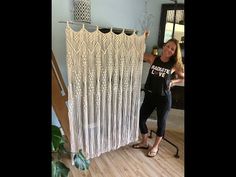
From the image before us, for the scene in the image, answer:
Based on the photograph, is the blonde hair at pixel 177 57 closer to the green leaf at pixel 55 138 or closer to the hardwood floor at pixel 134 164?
the hardwood floor at pixel 134 164

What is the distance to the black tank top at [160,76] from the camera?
2223mm

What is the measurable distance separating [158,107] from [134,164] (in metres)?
0.70

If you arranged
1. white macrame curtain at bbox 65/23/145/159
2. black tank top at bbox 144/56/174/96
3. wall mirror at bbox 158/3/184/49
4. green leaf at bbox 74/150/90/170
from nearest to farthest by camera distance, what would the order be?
green leaf at bbox 74/150/90/170 → white macrame curtain at bbox 65/23/145/159 → black tank top at bbox 144/56/174/96 → wall mirror at bbox 158/3/184/49

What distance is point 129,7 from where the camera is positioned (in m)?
2.97

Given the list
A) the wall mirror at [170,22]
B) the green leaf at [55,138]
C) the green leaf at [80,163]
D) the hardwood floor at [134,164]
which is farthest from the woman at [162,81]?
the green leaf at [55,138]

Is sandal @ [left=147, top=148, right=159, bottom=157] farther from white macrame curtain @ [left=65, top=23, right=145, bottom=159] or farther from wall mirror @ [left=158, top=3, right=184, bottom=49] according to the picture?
wall mirror @ [left=158, top=3, right=184, bottom=49]

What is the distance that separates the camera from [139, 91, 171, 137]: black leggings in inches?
91.7

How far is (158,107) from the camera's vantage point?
2391 mm

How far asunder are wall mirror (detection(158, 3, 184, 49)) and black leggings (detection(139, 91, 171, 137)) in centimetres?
108

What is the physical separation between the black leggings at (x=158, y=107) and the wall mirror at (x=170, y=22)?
3.56 feet

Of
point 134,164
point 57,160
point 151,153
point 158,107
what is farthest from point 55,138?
point 151,153

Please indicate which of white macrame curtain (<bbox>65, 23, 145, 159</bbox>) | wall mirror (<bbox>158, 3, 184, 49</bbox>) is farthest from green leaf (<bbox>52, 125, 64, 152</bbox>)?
wall mirror (<bbox>158, 3, 184, 49</bbox>)
